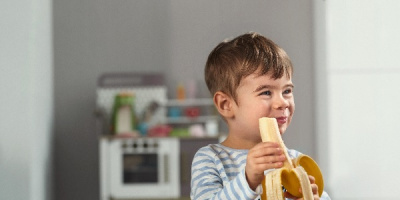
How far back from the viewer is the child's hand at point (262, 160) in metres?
0.96

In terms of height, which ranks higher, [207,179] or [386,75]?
[386,75]

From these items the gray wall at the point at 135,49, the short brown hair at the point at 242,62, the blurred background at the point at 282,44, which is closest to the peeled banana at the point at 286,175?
the short brown hair at the point at 242,62

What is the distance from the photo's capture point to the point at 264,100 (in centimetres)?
110

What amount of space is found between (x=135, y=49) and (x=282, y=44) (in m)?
0.86

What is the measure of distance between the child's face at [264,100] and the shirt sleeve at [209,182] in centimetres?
8

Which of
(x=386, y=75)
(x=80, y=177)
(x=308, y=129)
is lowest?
(x=80, y=177)

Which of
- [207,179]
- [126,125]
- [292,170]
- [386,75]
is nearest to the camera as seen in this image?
[292,170]

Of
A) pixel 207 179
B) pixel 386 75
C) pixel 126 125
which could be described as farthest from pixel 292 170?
pixel 386 75

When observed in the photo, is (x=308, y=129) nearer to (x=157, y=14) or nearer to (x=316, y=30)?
(x=316, y=30)

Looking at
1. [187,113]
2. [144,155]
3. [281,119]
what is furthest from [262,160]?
[187,113]

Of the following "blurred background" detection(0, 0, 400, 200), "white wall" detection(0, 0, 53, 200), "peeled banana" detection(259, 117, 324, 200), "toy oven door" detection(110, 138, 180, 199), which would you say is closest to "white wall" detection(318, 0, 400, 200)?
"blurred background" detection(0, 0, 400, 200)

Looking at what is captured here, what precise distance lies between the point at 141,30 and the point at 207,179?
306 cm

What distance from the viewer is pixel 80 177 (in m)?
4.10

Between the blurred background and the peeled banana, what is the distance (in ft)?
8.99
